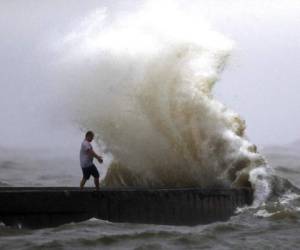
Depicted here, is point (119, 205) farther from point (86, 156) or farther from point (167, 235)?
point (167, 235)

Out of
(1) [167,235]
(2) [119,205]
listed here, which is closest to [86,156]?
(2) [119,205]

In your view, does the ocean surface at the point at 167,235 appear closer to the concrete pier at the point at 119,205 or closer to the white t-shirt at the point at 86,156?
the concrete pier at the point at 119,205

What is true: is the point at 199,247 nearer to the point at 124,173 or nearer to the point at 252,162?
the point at 252,162

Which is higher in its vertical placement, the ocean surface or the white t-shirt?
the white t-shirt

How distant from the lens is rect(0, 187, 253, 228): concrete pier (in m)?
12.0

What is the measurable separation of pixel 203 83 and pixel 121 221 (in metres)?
5.80

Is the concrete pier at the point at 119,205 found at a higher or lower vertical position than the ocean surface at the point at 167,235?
higher

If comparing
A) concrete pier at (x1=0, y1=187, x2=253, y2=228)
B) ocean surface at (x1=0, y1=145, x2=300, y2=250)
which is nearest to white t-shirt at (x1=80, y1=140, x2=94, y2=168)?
concrete pier at (x1=0, y1=187, x2=253, y2=228)

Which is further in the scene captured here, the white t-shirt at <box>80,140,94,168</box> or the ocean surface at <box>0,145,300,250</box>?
the white t-shirt at <box>80,140,94,168</box>

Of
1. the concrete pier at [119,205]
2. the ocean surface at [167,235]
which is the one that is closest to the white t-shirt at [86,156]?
the concrete pier at [119,205]

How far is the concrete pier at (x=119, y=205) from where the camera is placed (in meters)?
12.0

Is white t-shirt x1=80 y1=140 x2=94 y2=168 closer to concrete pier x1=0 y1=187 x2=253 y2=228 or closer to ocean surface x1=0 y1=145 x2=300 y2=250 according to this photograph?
concrete pier x1=0 y1=187 x2=253 y2=228

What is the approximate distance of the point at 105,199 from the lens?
12.7 metres

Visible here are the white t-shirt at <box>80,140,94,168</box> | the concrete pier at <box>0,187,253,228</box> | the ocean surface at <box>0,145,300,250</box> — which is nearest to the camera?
the ocean surface at <box>0,145,300,250</box>
